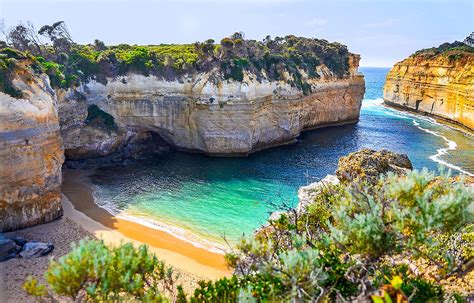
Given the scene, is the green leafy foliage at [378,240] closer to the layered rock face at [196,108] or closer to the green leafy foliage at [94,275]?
the green leafy foliage at [94,275]

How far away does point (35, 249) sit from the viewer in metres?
19.3

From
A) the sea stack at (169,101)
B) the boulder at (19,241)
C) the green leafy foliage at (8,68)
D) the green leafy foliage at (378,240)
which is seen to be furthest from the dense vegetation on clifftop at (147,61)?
Result: the green leafy foliage at (378,240)

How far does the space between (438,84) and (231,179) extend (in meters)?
51.6

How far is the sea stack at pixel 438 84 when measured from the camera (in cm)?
5781

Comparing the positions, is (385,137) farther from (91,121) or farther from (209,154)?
(91,121)

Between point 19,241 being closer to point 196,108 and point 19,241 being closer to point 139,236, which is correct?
point 139,236

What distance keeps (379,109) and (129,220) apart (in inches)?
2730

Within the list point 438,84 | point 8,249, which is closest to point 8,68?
point 8,249

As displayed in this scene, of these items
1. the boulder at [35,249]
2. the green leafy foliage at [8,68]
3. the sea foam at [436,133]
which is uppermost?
the green leafy foliage at [8,68]

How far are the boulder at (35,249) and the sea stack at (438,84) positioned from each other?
5706cm

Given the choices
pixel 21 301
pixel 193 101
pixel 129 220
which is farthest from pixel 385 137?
pixel 21 301

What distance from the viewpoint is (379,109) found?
81438 mm

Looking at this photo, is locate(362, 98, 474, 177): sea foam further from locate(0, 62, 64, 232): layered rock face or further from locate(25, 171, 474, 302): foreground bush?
locate(0, 62, 64, 232): layered rock face

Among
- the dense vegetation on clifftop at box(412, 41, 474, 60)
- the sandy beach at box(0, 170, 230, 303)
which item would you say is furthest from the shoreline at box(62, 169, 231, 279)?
the dense vegetation on clifftop at box(412, 41, 474, 60)
